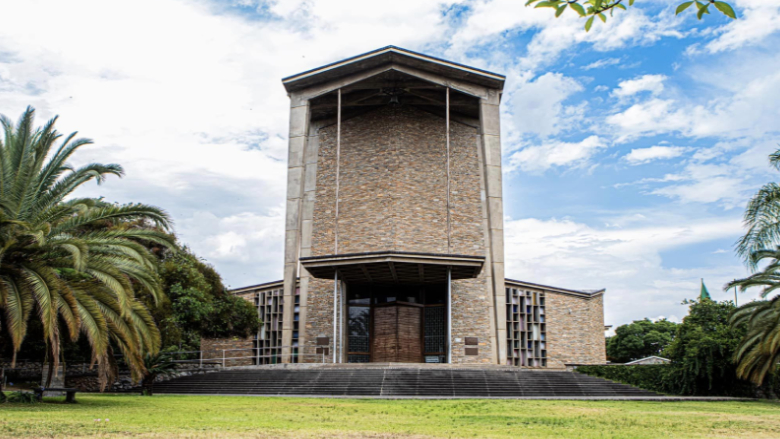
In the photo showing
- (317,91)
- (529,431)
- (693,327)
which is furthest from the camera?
(317,91)

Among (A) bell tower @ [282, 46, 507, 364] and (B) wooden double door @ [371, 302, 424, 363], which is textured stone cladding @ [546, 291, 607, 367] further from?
(B) wooden double door @ [371, 302, 424, 363]

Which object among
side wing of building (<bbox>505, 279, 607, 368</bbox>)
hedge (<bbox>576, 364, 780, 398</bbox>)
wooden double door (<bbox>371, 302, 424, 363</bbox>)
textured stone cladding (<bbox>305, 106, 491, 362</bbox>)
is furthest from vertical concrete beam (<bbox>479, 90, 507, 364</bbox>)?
hedge (<bbox>576, 364, 780, 398</bbox>)

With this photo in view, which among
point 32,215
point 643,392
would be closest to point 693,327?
point 643,392

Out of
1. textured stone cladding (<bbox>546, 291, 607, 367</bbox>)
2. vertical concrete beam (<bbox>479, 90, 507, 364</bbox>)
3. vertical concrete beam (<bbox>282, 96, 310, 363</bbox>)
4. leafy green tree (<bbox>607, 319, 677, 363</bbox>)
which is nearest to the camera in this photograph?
vertical concrete beam (<bbox>479, 90, 507, 364</bbox>)

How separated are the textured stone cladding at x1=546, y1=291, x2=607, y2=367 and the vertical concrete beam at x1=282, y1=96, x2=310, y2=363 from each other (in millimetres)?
11057

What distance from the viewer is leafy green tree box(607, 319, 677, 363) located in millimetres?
61906

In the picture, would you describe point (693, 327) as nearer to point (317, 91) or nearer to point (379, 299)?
point (379, 299)

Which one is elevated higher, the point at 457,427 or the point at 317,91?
the point at 317,91

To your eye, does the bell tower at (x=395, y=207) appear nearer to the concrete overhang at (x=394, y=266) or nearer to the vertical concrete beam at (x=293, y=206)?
the vertical concrete beam at (x=293, y=206)

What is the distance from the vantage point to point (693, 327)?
78.2ft

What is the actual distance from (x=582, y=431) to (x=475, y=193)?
67.1 ft

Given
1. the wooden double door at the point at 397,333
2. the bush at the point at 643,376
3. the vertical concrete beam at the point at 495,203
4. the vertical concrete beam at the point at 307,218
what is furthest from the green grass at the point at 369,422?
the vertical concrete beam at the point at 307,218

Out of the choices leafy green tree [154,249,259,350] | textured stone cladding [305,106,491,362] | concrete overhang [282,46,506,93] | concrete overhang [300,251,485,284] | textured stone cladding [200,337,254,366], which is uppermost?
concrete overhang [282,46,506,93]

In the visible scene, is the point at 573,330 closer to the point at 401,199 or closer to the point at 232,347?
the point at 401,199
